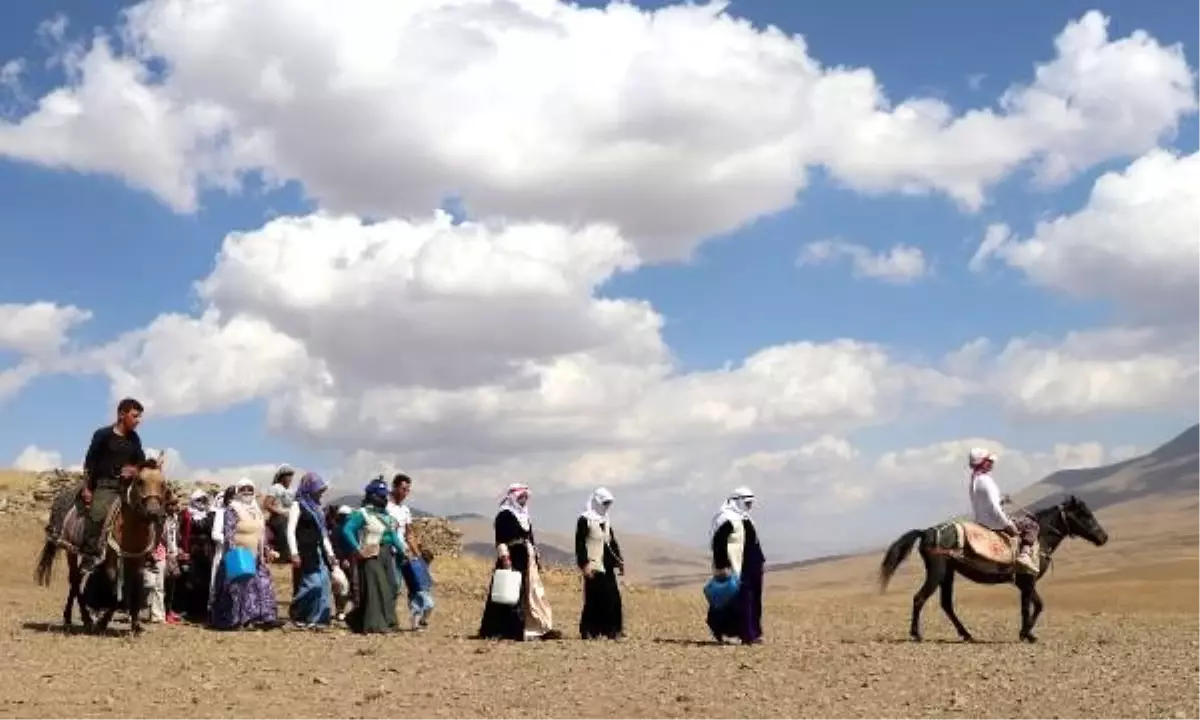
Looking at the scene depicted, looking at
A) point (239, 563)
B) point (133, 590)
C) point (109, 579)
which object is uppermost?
point (239, 563)

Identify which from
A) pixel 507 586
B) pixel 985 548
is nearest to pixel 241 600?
pixel 507 586

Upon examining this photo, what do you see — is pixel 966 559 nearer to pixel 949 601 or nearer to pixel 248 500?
pixel 949 601

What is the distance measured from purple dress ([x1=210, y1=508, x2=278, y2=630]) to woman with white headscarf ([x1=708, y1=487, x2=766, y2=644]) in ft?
19.3

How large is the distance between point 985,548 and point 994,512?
55cm

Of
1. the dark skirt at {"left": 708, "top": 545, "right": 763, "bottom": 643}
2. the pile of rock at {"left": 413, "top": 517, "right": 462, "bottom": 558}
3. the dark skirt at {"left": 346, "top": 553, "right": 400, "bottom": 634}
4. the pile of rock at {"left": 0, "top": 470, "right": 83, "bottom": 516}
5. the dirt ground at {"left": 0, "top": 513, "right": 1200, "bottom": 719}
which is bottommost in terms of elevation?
the dirt ground at {"left": 0, "top": 513, "right": 1200, "bottom": 719}

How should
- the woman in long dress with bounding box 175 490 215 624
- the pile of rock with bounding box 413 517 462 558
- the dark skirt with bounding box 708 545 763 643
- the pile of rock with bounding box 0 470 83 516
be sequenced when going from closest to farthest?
1. the dark skirt with bounding box 708 545 763 643
2. the woman in long dress with bounding box 175 490 215 624
3. the pile of rock with bounding box 413 517 462 558
4. the pile of rock with bounding box 0 470 83 516

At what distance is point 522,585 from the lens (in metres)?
16.5

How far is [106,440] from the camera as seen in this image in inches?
611

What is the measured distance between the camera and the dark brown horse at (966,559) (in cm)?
1672

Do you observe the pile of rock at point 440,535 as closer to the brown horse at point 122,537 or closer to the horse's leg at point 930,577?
the brown horse at point 122,537

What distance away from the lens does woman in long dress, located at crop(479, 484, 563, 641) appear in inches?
642

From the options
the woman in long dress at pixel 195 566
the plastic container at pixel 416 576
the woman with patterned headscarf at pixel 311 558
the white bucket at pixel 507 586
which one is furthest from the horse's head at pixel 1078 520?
the woman in long dress at pixel 195 566

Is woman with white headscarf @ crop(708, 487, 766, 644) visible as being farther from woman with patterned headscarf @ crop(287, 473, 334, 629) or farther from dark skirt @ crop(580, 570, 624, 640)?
woman with patterned headscarf @ crop(287, 473, 334, 629)

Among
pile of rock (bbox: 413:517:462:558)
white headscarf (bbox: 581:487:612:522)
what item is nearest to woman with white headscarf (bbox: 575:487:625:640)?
white headscarf (bbox: 581:487:612:522)
